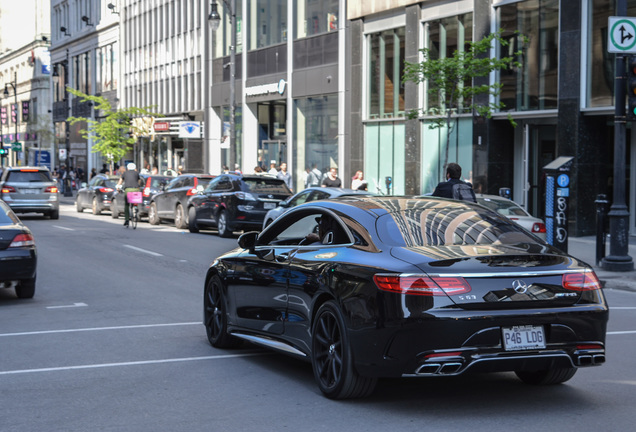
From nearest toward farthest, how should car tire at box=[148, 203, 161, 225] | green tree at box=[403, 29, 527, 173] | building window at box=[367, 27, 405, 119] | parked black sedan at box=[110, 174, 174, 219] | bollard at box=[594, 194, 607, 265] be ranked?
bollard at box=[594, 194, 607, 265], green tree at box=[403, 29, 527, 173], car tire at box=[148, 203, 161, 225], parked black sedan at box=[110, 174, 174, 219], building window at box=[367, 27, 405, 119]

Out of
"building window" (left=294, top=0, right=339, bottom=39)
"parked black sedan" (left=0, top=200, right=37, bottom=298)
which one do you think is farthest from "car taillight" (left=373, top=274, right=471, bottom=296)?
"building window" (left=294, top=0, right=339, bottom=39)

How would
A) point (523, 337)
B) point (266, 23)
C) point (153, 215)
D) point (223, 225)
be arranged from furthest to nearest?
point (266, 23), point (153, 215), point (223, 225), point (523, 337)

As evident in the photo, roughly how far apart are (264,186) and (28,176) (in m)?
11.1

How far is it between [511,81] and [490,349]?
2141cm

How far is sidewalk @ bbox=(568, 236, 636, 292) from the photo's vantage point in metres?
15.6

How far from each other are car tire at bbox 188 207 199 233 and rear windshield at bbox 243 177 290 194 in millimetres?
2595

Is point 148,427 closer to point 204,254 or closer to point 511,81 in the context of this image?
point 204,254

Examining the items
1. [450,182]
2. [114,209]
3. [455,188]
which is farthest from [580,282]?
[114,209]

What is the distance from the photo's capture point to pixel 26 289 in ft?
43.5

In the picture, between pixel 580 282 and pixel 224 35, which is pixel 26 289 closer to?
pixel 580 282

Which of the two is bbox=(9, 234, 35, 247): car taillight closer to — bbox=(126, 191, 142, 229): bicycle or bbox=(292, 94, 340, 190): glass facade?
bbox=(126, 191, 142, 229): bicycle

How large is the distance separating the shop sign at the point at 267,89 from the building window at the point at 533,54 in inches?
614

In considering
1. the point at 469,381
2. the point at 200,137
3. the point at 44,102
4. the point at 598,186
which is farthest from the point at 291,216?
the point at 44,102

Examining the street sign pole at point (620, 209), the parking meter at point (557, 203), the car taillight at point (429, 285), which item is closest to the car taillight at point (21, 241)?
the car taillight at point (429, 285)
